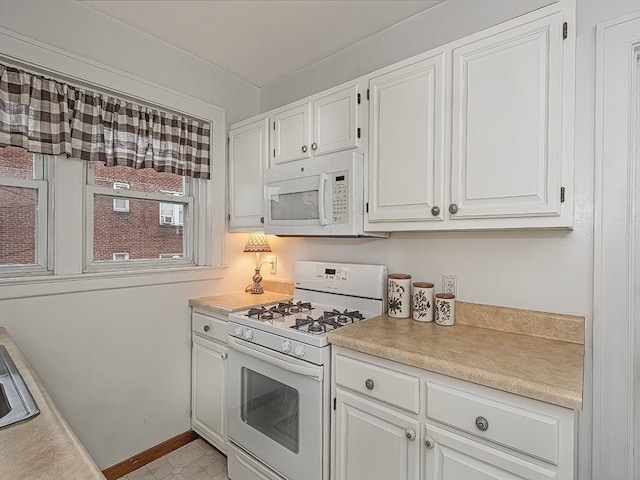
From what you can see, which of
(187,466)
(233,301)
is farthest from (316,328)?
(187,466)

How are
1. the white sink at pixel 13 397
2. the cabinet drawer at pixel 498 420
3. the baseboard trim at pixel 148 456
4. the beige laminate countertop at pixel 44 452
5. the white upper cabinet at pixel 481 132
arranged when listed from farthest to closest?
the baseboard trim at pixel 148 456, the white upper cabinet at pixel 481 132, the cabinet drawer at pixel 498 420, the white sink at pixel 13 397, the beige laminate countertop at pixel 44 452

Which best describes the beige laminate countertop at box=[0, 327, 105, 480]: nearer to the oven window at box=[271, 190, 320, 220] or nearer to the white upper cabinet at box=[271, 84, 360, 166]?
the oven window at box=[271, 190, 320, 220]

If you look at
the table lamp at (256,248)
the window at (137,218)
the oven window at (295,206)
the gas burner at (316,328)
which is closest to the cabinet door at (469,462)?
the gas burner at (316,328)

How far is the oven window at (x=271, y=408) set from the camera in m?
1.65

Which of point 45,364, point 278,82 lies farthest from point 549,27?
point 45,364

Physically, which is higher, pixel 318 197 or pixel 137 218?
pixel 318 197

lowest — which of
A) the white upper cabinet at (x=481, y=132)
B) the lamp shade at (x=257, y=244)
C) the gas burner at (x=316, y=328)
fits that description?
the gas burner at (x=316, y=328)

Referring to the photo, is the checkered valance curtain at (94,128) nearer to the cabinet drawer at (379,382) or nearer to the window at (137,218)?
the window at (137,218)

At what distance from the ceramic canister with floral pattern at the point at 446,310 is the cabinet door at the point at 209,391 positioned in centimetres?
128

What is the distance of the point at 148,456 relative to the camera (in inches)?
83.9

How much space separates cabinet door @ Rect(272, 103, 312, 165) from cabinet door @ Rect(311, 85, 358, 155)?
0.06 metres

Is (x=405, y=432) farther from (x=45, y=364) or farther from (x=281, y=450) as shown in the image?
(x=45, y=364)

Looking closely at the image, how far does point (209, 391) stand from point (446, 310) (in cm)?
158

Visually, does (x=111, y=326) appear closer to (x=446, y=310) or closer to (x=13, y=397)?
(x=13, y=397)
